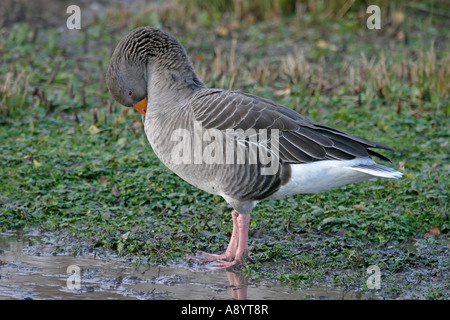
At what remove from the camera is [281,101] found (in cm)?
852

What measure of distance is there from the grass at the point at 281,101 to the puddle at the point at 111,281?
202 mm

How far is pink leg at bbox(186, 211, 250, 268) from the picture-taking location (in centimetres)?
491

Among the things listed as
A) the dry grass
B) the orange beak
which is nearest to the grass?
the dry grass

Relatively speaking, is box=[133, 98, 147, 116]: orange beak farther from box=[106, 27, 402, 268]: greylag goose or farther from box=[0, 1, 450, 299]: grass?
box=[0, 1, 450, 299]: grass

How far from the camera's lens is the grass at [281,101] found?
5.21 meters

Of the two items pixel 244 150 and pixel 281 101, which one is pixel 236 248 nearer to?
pixel 244 150

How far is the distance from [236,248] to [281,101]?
12.4 feet

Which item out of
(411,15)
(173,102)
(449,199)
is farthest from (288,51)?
(173,102)

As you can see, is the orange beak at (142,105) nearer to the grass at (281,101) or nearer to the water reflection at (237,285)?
the grass at (281,101)

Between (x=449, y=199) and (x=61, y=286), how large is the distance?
369cm

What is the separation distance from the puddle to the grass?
0.66 ft

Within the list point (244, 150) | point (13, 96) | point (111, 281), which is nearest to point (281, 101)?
point (13, 96)

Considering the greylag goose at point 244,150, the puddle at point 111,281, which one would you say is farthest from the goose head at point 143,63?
the puddle at point 111,281

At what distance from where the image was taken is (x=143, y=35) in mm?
5266
